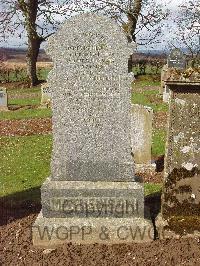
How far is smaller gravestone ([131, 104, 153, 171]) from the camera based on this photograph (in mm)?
9336

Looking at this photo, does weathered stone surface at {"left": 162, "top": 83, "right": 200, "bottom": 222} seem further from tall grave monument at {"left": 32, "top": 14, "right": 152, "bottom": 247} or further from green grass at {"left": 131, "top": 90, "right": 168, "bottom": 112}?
green grass at {"left": 131, "top": 90, "right": 168, "bottom": 112}

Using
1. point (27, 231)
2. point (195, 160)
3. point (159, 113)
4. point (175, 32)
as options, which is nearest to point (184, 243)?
point (195, 160)

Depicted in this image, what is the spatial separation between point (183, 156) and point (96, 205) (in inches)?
57.7

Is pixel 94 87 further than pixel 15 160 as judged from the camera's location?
No

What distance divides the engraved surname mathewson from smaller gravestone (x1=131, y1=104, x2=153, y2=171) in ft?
11.7

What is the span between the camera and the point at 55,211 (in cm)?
614

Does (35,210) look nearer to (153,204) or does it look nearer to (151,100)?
(153,204)

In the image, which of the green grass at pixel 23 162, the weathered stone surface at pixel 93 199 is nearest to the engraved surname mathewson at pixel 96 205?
the weathered stone surface at pixel 93 199

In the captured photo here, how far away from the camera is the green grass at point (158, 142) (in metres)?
11.2

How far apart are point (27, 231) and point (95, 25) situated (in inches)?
130

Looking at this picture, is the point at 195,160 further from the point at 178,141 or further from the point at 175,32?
the point at 175,32

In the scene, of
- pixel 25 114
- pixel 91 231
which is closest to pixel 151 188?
pixel 91 231

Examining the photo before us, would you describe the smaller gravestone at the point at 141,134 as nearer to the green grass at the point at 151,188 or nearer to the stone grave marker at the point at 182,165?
the green grass at the point at 151,188

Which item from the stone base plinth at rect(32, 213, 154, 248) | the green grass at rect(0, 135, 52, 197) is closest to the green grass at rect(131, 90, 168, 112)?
the green grass at rect(0, 135, 52, 197)
